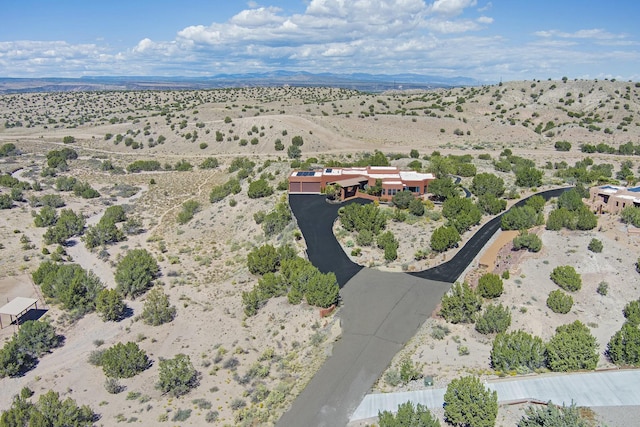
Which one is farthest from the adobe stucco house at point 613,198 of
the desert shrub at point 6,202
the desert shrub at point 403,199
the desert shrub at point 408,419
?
the desert shrub at point 6,202

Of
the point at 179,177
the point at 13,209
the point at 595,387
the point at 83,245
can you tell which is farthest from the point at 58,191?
the point at 595,387

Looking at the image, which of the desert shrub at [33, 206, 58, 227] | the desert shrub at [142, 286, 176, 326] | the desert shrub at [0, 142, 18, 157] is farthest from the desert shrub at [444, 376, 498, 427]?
the desert shrub at [0, 142, 18, 157]

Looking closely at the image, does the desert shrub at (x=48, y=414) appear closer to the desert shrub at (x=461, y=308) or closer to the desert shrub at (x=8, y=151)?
the desert shrub at (x=461, y=308)

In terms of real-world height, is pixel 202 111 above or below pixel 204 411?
above

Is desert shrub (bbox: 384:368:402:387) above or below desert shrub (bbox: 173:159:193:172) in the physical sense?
below

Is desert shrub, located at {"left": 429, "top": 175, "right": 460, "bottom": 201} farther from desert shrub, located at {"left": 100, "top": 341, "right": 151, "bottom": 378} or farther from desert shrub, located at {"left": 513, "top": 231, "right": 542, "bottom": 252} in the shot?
desert shrub, located at {"left": 100, "top": 341, "right": 151, "bottom": 378}

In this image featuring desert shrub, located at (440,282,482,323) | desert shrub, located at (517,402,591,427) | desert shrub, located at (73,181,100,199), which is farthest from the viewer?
desert shrub, located at (73,181,100,199)

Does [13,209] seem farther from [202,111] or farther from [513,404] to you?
[202,111]
